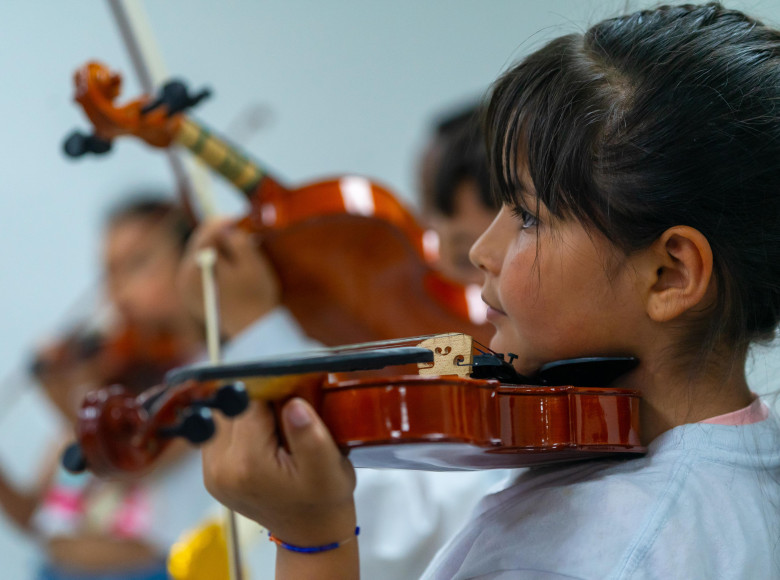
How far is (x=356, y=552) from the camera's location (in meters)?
0.45

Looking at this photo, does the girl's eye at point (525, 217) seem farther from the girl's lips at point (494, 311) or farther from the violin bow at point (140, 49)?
the violin bow at point (140, 49)

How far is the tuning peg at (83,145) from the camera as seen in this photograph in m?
0.78

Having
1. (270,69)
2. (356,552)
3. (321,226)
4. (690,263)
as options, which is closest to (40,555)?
(321,226)

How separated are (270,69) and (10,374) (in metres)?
0.89

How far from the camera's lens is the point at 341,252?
37.6 inches

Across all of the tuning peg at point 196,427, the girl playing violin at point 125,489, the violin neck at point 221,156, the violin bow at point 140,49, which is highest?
the violin bow at point 140,49

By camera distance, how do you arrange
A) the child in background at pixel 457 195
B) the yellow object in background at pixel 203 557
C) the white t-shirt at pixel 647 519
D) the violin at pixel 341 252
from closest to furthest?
the white t-shirt at pixel 647 519, the yellow object in background at pixel 203 557, the violin at pixel 341 252, the child in background at pixel 457 195

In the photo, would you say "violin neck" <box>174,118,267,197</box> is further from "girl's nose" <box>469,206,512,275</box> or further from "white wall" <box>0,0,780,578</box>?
"white wall" <box>0,0,780,578</box>

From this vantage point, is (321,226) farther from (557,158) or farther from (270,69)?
(270,69)

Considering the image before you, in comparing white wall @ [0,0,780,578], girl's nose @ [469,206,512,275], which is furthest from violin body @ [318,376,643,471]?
white wall @ [0,0,780,578]

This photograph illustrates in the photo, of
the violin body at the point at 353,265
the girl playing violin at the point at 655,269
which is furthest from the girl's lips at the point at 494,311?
the violin body at the point at 353,265

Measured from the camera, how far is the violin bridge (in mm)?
478

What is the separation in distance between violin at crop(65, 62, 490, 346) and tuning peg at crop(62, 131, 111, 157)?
5 cm

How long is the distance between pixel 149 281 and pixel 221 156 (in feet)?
2.11
